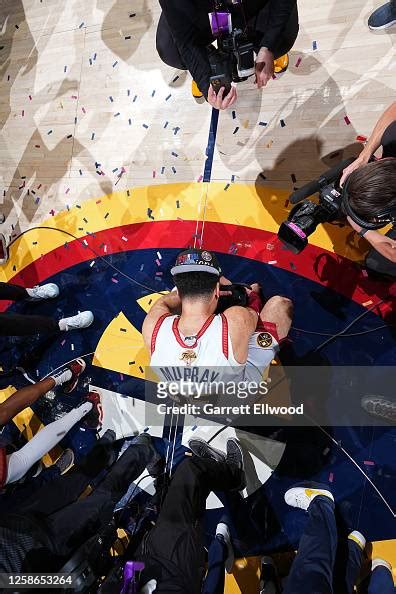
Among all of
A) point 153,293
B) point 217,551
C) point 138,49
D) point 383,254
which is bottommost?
point 217,551

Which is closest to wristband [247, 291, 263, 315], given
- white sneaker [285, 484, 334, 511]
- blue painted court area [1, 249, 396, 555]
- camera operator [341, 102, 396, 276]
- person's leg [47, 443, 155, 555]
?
blue painted court area [1, 249, 396, 555]

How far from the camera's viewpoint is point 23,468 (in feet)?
11.0

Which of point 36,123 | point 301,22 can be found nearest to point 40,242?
point 36,123

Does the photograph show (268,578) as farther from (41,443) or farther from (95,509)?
(41,443)

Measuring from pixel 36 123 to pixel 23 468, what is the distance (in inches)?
139

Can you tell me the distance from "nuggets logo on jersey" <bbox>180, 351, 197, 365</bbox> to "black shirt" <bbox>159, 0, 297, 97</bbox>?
186 centimetres

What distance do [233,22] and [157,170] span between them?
1421mm

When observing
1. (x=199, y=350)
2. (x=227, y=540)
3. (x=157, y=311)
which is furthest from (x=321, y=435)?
(x=157, y=311)

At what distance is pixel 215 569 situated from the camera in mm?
2873

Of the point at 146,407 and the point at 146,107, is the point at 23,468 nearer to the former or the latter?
the point at 146,407

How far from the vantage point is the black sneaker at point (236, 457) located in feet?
10.7

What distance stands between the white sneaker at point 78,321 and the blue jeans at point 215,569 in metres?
2.12

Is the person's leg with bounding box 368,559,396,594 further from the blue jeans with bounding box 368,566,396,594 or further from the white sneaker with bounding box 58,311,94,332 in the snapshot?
the white sneaker with bounding box 58,311,94,332

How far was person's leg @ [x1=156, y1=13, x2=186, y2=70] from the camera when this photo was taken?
133 inches
